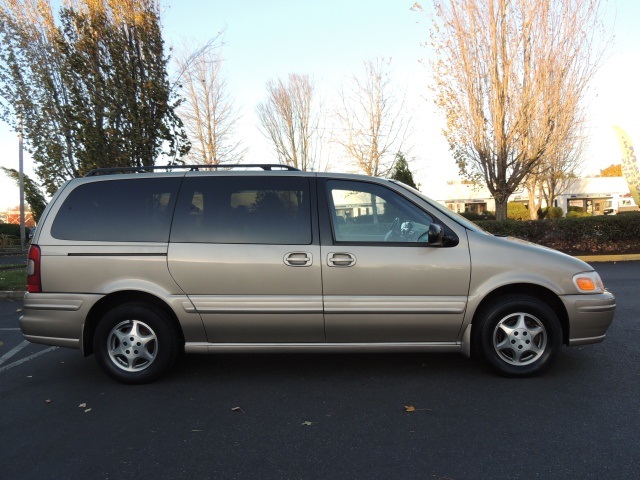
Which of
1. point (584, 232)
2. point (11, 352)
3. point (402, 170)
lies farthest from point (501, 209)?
point (11, 352)

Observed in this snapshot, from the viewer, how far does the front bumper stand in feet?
13.1

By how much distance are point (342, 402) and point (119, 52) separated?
1011cm

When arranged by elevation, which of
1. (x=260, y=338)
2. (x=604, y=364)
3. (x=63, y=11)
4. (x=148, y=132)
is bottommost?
(x=604, y=364)

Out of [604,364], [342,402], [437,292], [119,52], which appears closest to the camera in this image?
[342,402]

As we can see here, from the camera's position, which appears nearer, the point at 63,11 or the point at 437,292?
the point at 437,292

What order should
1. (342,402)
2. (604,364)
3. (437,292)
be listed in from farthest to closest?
(604,364) < (437,292) < (342,402)

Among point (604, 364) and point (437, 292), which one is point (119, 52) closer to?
point (437, 292)

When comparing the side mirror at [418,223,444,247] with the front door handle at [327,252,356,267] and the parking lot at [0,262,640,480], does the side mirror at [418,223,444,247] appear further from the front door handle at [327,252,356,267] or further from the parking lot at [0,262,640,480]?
the parking lot at [0,262,640,480]

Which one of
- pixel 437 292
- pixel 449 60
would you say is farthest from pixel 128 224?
pixel 449 60

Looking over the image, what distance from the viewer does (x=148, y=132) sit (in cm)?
1121

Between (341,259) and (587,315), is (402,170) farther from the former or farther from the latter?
(341,259)

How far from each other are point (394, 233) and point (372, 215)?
10.6 inches

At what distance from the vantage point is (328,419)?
337 cm

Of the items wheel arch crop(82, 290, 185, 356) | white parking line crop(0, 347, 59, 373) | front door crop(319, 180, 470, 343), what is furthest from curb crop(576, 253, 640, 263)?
white parking line crop(0, 347, 59, 373)
